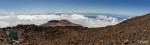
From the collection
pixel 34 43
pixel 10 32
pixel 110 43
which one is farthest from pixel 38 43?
pixel 110 43

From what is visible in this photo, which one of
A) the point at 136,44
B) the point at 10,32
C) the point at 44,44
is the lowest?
the point at 44,44

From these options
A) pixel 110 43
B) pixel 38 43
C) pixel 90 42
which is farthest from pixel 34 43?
pixel 110 43

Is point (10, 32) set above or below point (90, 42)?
above

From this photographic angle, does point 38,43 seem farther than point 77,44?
Yes

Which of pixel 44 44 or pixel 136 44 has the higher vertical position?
pixel 136 44

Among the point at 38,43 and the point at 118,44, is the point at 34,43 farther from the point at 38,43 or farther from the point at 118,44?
the point at 118,44

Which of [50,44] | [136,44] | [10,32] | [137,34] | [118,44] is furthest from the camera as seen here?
[50,44]

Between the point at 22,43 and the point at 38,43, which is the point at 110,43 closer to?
the point at 38,43

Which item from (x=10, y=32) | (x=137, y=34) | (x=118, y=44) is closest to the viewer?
(x=10, y=32)

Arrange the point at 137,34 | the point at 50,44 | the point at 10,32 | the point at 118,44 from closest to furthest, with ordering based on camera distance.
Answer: the point at 10,32, the point at 118,44, the point at 137,34, the point at 50,44
